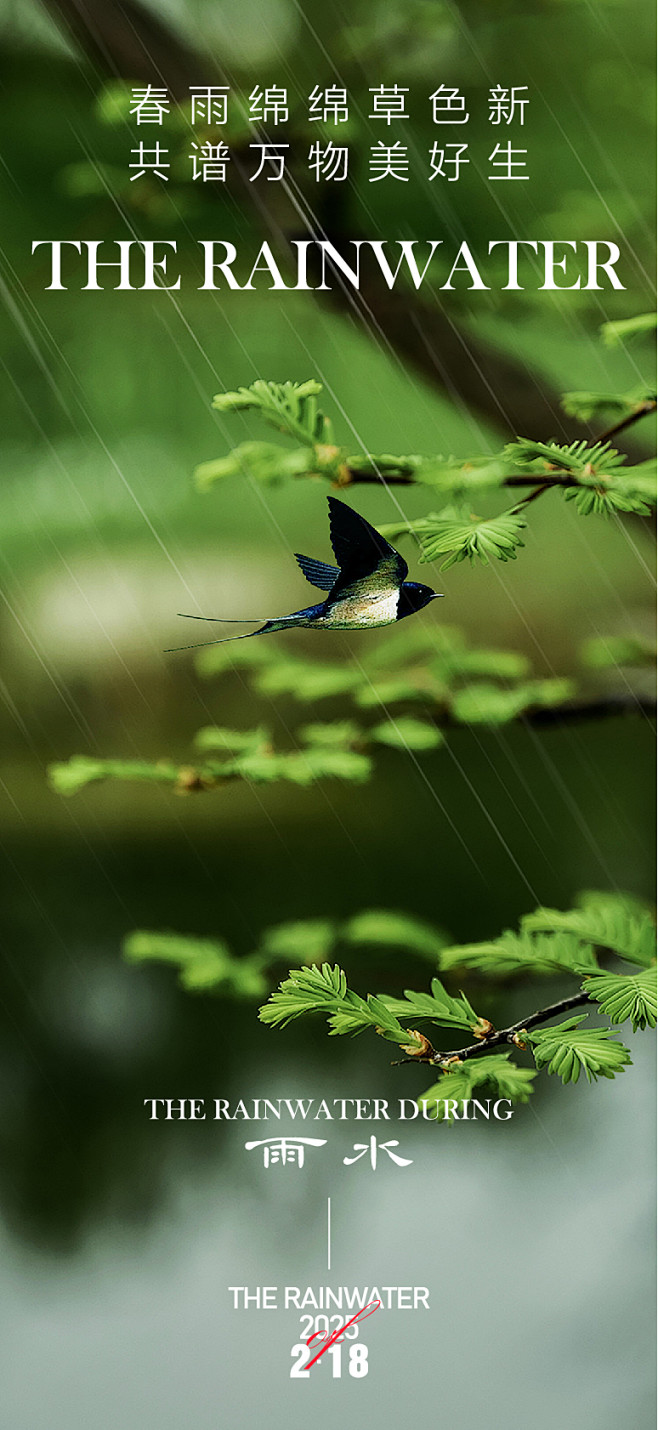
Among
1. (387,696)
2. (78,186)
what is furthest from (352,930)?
(78,186)

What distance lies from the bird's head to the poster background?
0.10 ft

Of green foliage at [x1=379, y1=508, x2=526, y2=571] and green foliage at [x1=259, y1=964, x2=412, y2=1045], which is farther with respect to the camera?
green foliage at [x1=259, y1=964, x2=412, y2=1045]

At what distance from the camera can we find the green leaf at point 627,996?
1.16 metres

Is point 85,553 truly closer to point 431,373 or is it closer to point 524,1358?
point 431,373

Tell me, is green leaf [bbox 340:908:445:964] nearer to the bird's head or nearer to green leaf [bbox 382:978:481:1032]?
green leaf [bbox 382:978:481:1032]

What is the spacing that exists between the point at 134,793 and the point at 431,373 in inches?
23.1

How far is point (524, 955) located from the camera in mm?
1208

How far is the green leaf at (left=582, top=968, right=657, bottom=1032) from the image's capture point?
1.16 m

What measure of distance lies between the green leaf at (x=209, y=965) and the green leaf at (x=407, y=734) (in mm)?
289

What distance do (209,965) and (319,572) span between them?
1.51 feet

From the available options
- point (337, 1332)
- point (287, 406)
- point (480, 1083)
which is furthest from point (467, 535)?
point (337, 1332)

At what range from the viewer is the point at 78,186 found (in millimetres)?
1215

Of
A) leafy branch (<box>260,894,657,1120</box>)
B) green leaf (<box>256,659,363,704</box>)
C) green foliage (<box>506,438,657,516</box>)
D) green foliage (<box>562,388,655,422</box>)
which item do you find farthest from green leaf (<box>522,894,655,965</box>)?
green foliage (<box>562,388,655,422</box>)

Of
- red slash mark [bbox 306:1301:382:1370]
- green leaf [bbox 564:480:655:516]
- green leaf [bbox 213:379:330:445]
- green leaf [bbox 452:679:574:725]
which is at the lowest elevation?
red slash mark [bbox 306:1301:382:1370]
